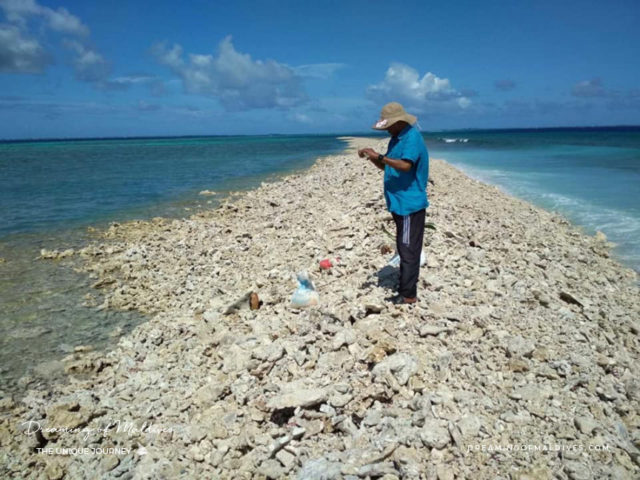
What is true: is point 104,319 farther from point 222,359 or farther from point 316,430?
point 316,430

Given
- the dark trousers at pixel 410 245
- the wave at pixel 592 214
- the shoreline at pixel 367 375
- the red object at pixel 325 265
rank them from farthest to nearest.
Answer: the wave at pixel 592 214, the red object at pixel 325 265, the dark trousers at pixel 410 245, the shoreline at pixel 367 375

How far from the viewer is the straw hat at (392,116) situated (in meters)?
3.85

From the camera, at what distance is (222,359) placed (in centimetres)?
395

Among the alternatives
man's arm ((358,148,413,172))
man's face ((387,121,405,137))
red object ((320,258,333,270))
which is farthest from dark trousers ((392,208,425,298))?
red object ((320,258,333,270))

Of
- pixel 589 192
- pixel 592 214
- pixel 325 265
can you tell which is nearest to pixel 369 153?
pixel 325 265

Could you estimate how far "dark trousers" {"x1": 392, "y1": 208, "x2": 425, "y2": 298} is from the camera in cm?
414

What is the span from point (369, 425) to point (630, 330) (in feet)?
10.3

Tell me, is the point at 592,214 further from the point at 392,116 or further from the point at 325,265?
the point at 392,116

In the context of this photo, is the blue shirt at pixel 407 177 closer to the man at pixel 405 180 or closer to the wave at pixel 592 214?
the man at pixel 405 180

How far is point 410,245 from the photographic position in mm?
4184

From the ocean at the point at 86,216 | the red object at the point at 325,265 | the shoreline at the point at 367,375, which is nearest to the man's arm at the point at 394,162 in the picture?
the shoreline at the point at 367,375

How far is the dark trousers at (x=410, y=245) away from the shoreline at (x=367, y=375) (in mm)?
264

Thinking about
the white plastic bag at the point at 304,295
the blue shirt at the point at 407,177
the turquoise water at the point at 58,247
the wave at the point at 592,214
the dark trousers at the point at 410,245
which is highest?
the blue shirt at the point at 407,177

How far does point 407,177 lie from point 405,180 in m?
0.04
